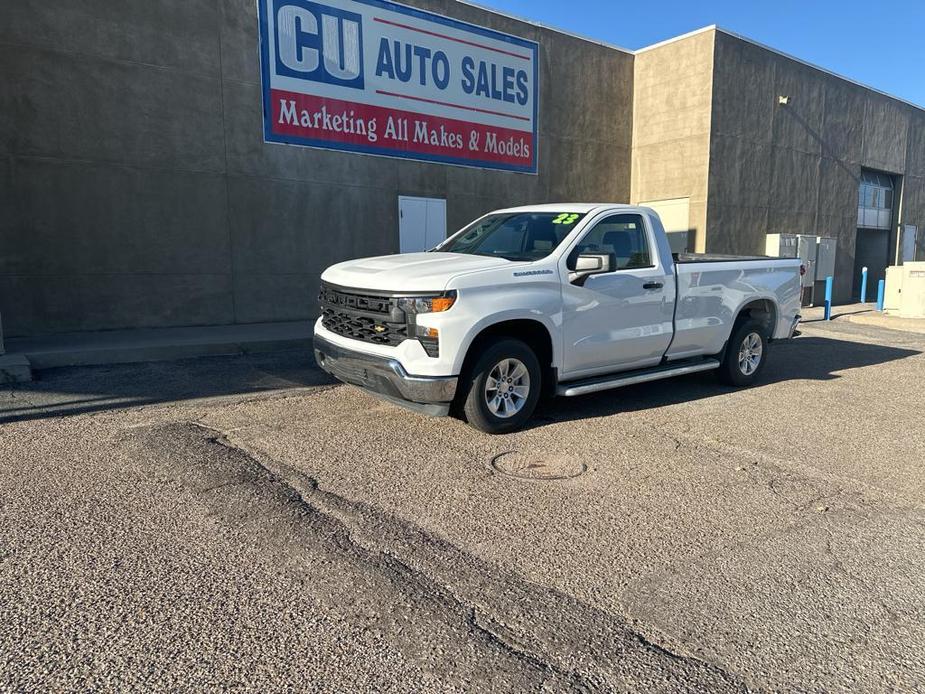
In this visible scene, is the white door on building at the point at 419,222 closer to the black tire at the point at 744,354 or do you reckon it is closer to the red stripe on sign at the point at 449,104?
the red stripe on sign at the point at 449,104

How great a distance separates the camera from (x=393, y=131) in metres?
13.5

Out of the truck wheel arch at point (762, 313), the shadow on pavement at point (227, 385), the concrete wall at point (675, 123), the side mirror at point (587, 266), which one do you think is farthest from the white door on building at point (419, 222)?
the side mirror at point (587, 266)

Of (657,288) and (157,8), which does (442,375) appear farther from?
(157,8)

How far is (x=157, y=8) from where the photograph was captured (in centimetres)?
1098

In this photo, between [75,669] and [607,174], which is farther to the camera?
[607,174]

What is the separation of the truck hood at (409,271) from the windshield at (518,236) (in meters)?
0.31

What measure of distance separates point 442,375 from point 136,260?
7.89 metres

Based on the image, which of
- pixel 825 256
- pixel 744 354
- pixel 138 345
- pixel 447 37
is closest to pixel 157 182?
pixel 138 345

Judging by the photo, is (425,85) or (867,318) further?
(867,318)

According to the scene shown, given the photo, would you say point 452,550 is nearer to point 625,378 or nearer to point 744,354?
point 625,378

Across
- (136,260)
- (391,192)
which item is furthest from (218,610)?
(391,192)

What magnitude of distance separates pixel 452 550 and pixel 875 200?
970 inches

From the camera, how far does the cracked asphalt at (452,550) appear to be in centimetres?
269

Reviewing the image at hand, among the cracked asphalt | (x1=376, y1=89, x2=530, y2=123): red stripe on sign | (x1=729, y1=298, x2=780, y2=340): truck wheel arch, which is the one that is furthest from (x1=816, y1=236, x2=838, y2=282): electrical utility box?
the cracked asphalt
